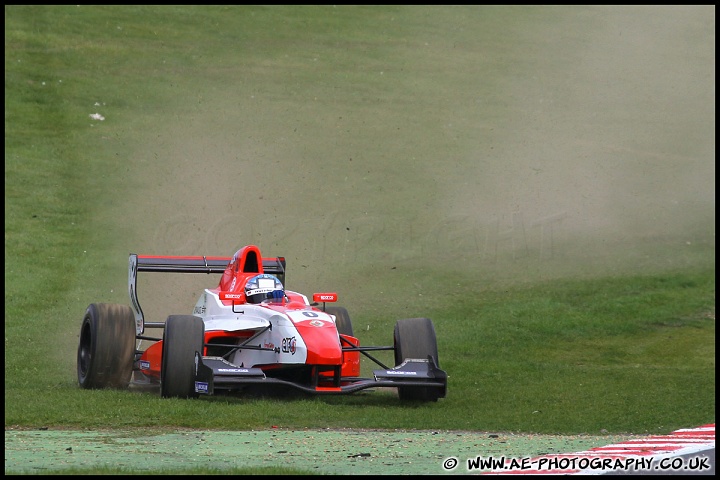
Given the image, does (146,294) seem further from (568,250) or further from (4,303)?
(568,250)

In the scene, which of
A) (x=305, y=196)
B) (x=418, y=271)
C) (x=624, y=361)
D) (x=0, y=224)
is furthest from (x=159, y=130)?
(x=624, y=361)

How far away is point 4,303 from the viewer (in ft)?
76.8

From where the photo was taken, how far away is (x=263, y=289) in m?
16.4

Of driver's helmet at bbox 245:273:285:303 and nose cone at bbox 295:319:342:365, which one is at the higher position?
driver's helmet at bbox 245:273:285:303

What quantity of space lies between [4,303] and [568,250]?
16.3 metres

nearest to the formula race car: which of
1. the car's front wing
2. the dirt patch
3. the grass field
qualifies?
the car's front wing

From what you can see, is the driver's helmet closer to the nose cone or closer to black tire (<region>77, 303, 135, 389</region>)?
the nose cone

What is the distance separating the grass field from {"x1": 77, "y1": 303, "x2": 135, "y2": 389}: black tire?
28.5 inches

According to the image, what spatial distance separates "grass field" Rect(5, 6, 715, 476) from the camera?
17156mm

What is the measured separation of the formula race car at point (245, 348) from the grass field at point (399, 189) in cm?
43

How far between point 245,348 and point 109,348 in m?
1.94

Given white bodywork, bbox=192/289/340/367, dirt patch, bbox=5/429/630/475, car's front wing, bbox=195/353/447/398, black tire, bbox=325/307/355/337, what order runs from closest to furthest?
1. dirt patch, bbox=5/429/630/475
2. car's front wing, bbox=195/353/447/398
3. white bodywork, bbox=192/289/340/367
4. black tire, bbox=325/307/355/337

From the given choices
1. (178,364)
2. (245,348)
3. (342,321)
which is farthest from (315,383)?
(342,321)

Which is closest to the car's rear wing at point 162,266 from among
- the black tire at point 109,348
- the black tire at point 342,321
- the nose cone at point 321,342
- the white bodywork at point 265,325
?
the white bodywork at point 265,325
